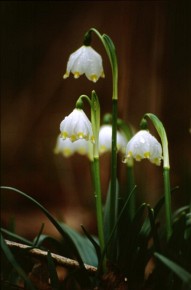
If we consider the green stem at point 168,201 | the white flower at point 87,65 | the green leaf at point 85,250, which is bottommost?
the green leaf at point 85,250

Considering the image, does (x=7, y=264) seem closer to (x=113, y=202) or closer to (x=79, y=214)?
(x=113, y=202)

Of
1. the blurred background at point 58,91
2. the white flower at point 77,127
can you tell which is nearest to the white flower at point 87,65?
the white flower at point 77,127

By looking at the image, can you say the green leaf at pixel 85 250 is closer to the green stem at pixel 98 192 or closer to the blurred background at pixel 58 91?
the green stem at pixel 98 192

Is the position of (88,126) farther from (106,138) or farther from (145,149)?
(106,138)

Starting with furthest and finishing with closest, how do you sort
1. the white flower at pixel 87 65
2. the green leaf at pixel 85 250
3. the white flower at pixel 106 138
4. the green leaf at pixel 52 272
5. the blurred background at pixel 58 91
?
the blurred background at pixel 58 91
the white flower at pixel 106 138
the green leaf at pixel 85 250
the white flower at pixel 87 65
the green leaf at pixel 52 272

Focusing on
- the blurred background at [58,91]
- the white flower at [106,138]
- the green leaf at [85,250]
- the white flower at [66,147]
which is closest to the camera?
the green leaf at [85,250]

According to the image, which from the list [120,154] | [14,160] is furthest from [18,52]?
[120,154]

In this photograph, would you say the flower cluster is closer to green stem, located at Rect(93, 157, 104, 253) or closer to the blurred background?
green stem, located at Rect(93, 157, 104, 253)

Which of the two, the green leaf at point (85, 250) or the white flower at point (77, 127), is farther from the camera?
the green leaf at point (85, 250)
